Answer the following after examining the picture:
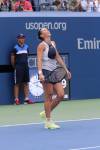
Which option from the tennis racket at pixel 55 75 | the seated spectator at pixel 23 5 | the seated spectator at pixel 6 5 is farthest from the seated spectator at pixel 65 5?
the tennis racket at pixel 55 75

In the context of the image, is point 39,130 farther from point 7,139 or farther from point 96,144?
point 96,144

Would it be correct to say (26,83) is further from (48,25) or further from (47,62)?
(47,62)

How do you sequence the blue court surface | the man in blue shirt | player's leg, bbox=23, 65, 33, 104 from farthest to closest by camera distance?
player's leg, bbox=23, 65, 33, 104 → the man in blue shirt → the blue court surface

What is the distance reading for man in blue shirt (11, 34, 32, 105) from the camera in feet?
47.0

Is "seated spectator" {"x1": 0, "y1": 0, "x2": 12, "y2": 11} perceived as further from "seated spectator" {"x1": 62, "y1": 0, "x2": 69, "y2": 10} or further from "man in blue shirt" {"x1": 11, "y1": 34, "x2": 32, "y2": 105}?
"seated spectator" {"x1": 62, "y1": 0, "x2": 69, "y2": 10}

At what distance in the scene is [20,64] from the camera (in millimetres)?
14328

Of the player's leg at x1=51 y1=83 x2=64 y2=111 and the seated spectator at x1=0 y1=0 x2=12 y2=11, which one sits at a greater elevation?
the seated spectator at x1=0 y1=0 x2=12 y2=11

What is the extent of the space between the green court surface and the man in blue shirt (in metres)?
0.49

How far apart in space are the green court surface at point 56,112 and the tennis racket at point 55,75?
4.94 ft

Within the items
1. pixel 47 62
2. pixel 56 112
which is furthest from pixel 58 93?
pixel 56 112

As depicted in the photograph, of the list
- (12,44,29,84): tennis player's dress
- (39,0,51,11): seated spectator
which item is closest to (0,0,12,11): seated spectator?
(39,0,51,11): seated spectator

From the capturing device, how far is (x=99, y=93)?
624 inches

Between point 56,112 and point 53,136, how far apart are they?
12.3 feet

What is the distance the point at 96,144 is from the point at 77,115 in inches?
152
